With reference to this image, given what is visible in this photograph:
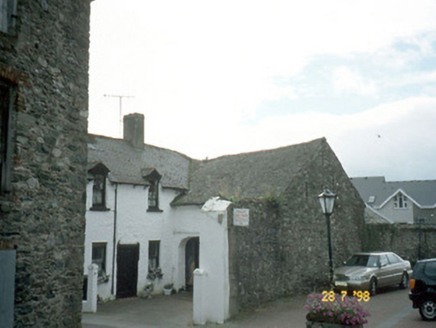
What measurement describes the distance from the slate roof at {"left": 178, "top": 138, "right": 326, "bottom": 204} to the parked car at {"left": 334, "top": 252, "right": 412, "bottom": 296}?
4285 mm

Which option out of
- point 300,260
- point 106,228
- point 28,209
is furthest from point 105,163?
point 28,209

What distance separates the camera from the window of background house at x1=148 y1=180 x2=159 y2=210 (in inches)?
864

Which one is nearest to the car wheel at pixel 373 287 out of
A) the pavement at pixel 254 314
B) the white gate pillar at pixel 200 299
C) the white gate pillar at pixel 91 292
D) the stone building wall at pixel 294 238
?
the pavement at pixel 254 314

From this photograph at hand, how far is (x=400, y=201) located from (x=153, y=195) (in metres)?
41.7

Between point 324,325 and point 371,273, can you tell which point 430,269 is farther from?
point 324,325

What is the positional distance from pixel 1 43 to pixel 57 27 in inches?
62.8

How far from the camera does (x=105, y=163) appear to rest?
2056cm

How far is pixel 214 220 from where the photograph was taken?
567 inches

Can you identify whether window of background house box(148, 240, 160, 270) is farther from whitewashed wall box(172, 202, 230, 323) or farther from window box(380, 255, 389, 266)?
window box(380, 255, 389, 266)

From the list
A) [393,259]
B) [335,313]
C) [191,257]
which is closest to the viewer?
[335,313]

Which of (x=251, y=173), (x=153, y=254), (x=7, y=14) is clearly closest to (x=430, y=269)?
(x=251, y=173)

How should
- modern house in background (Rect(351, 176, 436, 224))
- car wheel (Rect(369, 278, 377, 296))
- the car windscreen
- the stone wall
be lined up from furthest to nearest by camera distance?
modern house in background (Rect(351, 176, 436, 224))
the stone wall
the car windscreen
car wheel (Rect(369, 278, 377, 296))

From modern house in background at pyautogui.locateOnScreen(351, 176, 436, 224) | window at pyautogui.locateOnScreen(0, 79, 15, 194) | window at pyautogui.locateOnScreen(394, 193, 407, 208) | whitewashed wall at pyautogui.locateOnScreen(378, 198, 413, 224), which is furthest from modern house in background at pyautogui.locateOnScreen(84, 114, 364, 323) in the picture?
window at pyautogui.locateOnScreen(394, 193, 407, 208)

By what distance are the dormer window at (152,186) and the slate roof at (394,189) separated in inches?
1603
